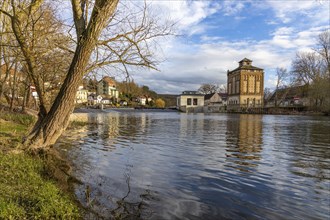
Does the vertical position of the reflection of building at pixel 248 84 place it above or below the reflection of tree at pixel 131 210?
above

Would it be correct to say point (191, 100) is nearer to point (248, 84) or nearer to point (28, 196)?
point (248, 84)

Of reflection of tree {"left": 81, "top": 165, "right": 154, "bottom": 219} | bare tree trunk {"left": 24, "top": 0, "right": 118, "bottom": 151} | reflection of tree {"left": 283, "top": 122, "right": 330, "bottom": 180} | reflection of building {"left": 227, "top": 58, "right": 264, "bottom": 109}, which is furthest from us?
reflection of building {"left": 227, "top": 58, "right": 264, "bottom": 109}

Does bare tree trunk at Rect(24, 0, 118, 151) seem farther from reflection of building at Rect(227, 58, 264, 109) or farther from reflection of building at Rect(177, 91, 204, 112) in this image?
reflection of building at Rect(177, 91, 204, 112)

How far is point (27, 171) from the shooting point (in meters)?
6.70

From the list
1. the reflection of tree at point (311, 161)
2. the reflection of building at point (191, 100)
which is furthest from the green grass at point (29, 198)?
the reflection of building at point (191, 100)

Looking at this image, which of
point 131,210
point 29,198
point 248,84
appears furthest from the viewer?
point 248,84

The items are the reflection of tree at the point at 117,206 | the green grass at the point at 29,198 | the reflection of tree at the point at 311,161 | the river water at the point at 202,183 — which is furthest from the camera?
the reflection of tree at the point at 311,161

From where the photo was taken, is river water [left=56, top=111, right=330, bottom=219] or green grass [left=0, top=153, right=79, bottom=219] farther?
river water [left=56, top=111, right=330, bottom=219]

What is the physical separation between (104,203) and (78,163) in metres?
4.09

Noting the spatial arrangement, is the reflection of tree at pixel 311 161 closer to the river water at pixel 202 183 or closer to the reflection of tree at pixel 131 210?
the river water at pixel 202 183

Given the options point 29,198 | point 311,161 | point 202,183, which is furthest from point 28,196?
point 311,161

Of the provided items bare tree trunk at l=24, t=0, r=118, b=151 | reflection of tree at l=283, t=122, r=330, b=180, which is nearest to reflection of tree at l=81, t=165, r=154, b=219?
bare tree trunk at l=24, t=0, r=118, b=151

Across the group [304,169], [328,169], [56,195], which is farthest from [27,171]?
[328,169]

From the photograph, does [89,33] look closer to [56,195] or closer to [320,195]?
[56,195]
